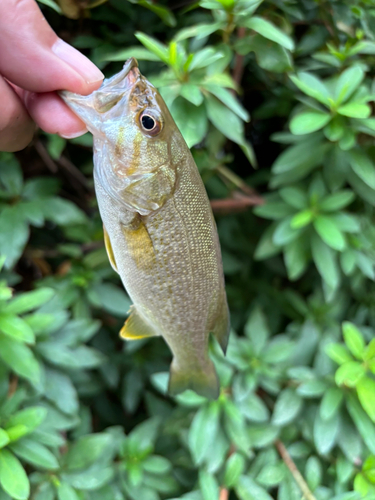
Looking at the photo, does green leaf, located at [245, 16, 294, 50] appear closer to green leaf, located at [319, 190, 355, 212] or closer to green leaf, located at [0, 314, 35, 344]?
green leaf, located at [319, 190, 355, 212]

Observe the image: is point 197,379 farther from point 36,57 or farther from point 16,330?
point 36,57

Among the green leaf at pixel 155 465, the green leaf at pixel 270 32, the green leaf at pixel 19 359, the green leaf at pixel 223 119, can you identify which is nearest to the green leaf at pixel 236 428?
the green leaf at pixel 155 465

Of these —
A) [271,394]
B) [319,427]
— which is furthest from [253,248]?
[319,427]

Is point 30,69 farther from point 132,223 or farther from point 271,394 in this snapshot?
point 271,394

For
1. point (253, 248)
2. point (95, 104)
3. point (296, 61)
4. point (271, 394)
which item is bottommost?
point (271, 394)

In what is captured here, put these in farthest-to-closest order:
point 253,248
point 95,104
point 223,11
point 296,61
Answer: point 253,248 < point 296,61 < point 223,11 < point 95,104

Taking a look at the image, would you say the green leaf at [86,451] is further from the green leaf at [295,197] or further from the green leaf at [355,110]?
the green leaf at [355,110]

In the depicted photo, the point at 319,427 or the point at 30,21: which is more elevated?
the point at 30,21
